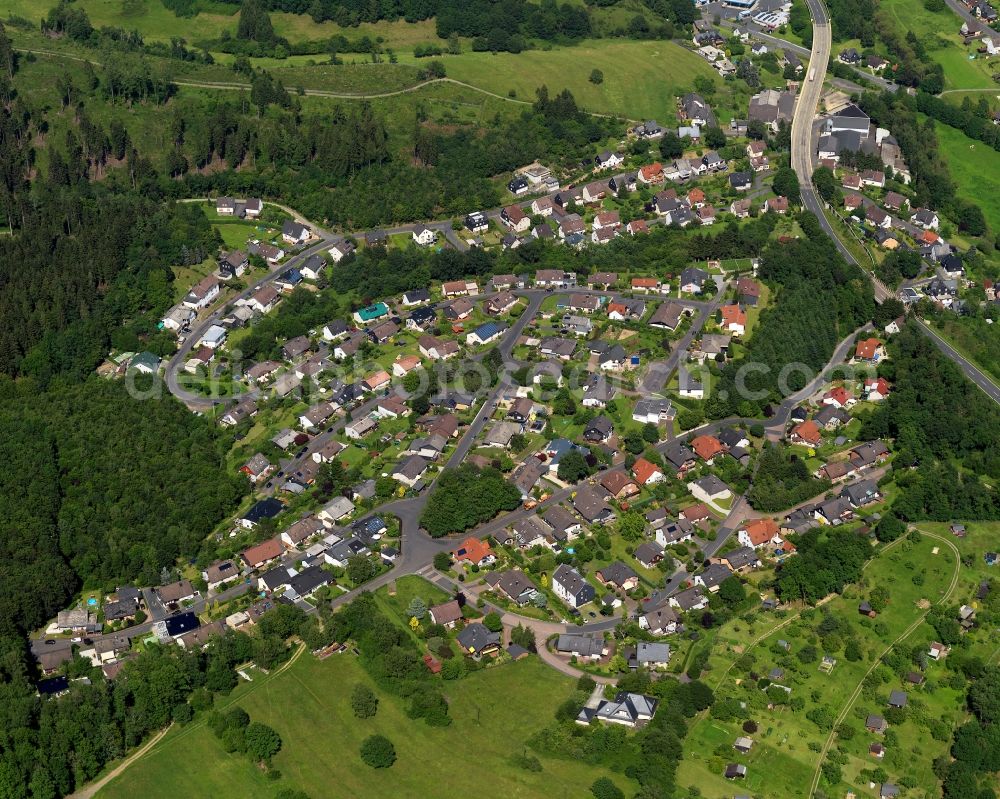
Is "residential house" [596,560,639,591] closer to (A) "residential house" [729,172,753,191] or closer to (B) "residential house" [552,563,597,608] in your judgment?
(B) "residential house" [552,563,597,608]

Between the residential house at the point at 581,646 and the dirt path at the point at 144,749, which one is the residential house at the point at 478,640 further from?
the dirt path at the point at 144,749

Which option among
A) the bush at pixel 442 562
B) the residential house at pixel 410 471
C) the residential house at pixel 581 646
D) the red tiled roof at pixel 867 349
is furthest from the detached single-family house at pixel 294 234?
the residential house at pixel 581 646

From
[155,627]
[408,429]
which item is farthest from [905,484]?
[155,627]

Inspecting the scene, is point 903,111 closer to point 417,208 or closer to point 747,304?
point 747,304

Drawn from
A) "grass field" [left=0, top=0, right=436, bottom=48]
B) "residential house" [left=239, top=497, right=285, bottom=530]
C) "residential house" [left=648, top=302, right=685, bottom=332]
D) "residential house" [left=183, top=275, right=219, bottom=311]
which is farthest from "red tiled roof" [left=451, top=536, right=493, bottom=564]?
"grass field" [left=0, top=0, right=436, bottom=48]

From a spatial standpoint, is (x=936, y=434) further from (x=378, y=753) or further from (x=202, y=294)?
(x=202, y=294)
